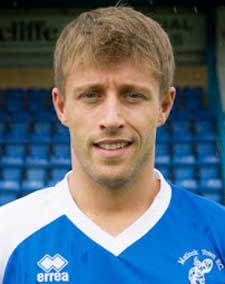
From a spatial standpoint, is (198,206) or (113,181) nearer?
(113,181)

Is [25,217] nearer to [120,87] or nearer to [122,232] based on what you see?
[122,232]

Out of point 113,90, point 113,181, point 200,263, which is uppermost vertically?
point 113,90

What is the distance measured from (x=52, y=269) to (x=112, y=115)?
15.9 inches

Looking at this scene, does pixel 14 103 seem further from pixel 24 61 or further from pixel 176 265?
pixel 176 265

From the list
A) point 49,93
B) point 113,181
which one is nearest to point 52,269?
point 113,181

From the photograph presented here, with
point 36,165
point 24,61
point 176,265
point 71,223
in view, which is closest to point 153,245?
point 176,265

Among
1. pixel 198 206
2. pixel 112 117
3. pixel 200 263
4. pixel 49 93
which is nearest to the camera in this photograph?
pixel 112 117

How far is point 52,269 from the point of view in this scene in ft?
5.57

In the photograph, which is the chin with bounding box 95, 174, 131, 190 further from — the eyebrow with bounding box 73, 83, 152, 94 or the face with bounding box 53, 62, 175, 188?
the eyebrow with bounding box 73, 83, 152, 94

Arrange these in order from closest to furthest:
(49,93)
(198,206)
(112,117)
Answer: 1. (112,117)
2. (198,206)
3. (49,93)

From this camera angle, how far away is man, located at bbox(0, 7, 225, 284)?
1.67 m

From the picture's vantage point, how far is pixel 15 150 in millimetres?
7820

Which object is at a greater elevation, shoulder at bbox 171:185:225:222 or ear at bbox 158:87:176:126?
ear at bbox 158:87:176:126

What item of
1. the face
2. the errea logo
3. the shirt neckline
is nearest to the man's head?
the face
